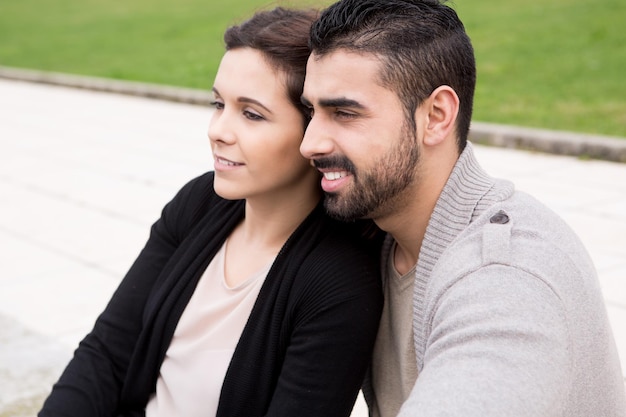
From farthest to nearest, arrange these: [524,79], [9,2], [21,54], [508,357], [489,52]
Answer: [9,2] → [21,54] → [489,52] → [524,79] → [508,357]

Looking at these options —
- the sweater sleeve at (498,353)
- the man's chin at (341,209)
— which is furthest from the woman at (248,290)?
the sweater sleeve at (498,353)

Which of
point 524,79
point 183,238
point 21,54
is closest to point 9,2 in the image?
point 21,54

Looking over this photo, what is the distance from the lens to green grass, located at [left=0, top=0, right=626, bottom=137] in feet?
32.2

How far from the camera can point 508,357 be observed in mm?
1501

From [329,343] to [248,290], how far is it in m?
0.35

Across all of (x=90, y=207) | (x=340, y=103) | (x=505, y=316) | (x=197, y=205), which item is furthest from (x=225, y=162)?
(x=90, y=207)

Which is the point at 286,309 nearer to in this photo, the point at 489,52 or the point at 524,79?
the point at 524,79

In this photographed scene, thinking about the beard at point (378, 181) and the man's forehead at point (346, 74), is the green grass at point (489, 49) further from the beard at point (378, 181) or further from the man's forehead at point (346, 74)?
the beard at point (378, 181)

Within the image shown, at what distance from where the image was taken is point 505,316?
1553 millimetres

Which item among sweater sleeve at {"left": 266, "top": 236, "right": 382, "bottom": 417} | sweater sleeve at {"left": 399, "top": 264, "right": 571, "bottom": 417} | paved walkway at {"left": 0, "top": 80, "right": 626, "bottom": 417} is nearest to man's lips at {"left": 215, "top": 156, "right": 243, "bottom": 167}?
sweater sleeve at {"left": 266, "top": 236, "right": 382, "bottom": 417}

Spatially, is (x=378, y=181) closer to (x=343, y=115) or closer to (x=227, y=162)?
(x=343, y=115)

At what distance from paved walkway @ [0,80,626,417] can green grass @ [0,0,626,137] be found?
1.72 metres

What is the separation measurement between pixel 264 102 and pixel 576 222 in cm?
402

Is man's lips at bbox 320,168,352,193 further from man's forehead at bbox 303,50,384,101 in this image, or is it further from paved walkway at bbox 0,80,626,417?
paved walkway at bbox 0,80,626,417
